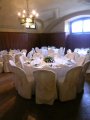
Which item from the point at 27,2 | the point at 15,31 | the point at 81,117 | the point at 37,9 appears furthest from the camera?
the point at 15,31

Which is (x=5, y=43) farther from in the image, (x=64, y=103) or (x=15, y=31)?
(x=64, y=103)

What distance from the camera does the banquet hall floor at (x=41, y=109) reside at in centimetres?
366

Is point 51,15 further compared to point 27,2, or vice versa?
point 51,15

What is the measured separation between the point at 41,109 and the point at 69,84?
935 millimetres

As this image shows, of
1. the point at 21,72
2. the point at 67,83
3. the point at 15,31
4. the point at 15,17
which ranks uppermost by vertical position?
the point at 15,17

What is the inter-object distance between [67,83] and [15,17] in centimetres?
598

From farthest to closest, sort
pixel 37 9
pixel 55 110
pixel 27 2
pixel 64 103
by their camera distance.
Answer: pixel 37 9 < pixel 27 2 < pixel 64 103 < pixel 55 110

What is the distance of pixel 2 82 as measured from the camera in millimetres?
6191

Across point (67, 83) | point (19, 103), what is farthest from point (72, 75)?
point (19, 103)

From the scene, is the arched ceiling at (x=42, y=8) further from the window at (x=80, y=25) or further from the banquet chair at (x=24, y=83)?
the banquet chair at (x=24, y=83)

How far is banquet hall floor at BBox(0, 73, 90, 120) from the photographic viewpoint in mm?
3656

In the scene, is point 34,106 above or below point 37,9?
below

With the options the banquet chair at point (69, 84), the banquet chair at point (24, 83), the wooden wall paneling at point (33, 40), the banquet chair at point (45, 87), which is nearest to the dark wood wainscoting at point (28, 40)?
the wooden wall paneling at point (33, 40)

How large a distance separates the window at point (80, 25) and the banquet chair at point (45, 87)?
23.4 feet
